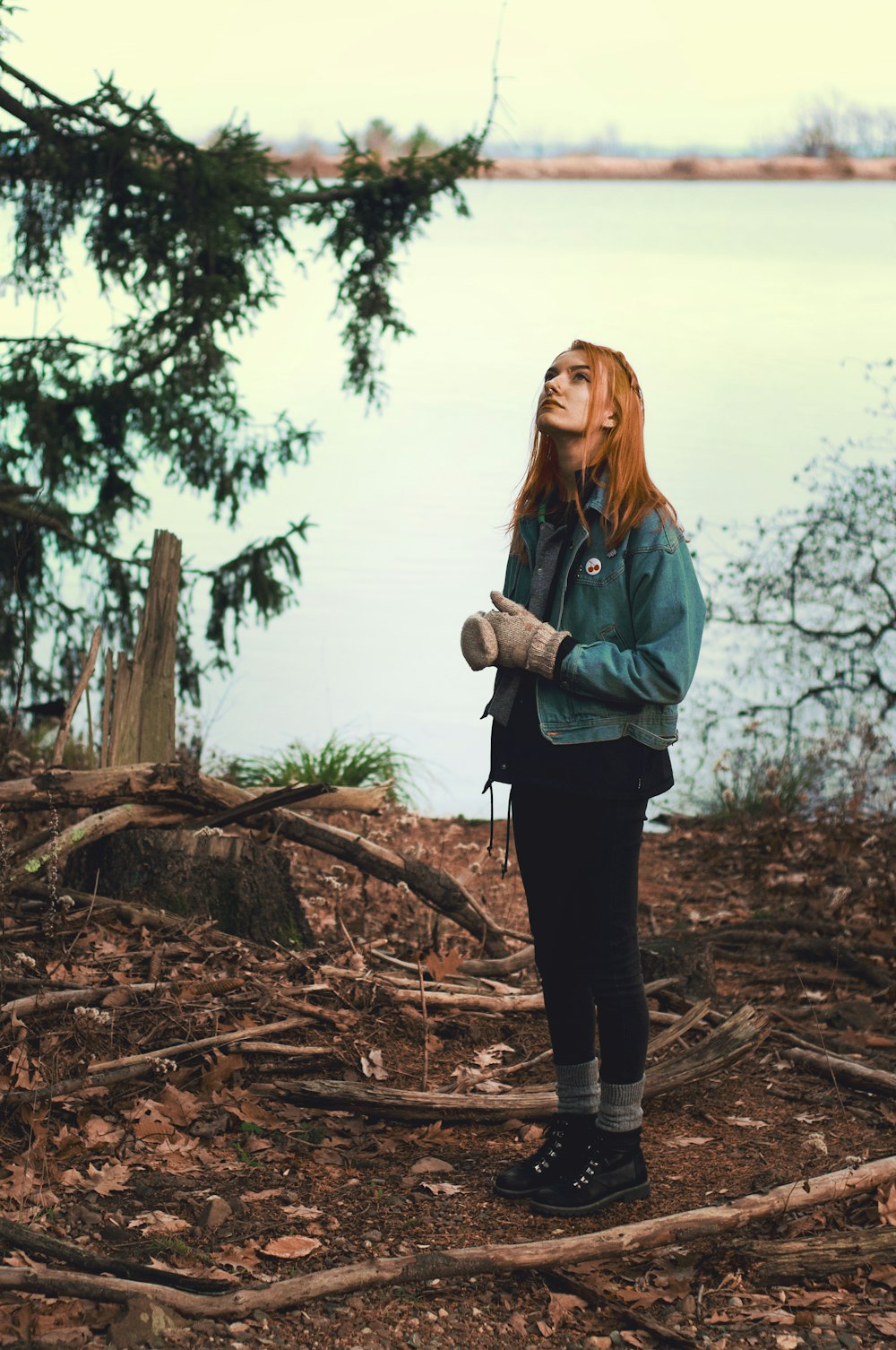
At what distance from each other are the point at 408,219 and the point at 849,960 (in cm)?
604

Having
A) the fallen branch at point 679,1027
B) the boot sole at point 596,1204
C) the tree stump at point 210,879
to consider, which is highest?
the tree stump at point 210,879

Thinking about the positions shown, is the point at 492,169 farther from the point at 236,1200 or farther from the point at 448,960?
the point at 236,1200

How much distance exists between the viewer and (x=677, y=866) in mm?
10383

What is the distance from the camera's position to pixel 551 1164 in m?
4.23

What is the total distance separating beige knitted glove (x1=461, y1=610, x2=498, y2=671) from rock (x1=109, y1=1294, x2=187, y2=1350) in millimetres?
1960

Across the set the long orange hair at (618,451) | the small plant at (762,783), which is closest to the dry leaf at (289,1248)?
the long orange hair at (618,451)

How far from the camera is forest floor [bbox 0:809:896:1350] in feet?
11.7

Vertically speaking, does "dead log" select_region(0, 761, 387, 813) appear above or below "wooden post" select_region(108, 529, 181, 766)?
below

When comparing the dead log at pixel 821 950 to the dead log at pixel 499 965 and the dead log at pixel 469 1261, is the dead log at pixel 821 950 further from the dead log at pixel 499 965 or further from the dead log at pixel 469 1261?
the dead log at pixel 469 1261

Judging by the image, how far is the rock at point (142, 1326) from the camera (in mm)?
3193

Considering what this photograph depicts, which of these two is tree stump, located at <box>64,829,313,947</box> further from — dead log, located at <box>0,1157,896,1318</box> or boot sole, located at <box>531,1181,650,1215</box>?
dead log, located at <box>0,1157,896,1318</box>

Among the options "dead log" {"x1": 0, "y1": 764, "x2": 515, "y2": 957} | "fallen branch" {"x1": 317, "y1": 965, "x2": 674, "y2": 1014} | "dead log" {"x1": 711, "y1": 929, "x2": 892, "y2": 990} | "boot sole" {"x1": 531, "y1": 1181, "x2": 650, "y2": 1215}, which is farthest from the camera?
"dead log" {"x1": 711, "y1": 929, "x2": 892, "y2": 990}

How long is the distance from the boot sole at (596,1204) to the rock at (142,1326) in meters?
1.26

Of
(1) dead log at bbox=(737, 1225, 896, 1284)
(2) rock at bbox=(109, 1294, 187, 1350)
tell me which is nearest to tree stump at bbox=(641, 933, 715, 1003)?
(1) dead log at bbox=(737, 1225, 896, 1284)
